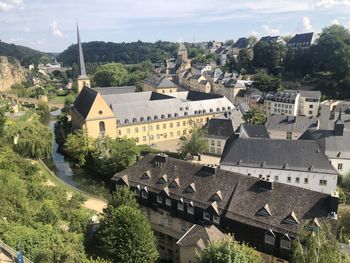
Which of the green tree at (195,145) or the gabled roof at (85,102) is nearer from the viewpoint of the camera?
the green tree at (195,145)

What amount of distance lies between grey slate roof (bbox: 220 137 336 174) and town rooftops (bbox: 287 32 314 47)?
87.9 metres

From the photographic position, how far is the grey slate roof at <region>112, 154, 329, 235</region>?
21906 mm

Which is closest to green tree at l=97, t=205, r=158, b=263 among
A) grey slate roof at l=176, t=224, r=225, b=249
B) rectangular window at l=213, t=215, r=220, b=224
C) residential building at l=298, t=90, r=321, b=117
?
grey slate roof at l=176, t=224, r=225, b=249

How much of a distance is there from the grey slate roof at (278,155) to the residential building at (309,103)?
1467 inches

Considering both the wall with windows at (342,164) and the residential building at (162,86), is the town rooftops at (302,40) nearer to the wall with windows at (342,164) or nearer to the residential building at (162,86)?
the residential building at (162,86)

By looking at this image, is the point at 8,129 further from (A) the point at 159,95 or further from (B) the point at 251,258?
(B) the point at 251,258

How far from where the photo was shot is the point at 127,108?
57.5m

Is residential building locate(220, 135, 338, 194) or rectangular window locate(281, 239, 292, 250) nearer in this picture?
rectangular window locate(281, 239, 292, 250)

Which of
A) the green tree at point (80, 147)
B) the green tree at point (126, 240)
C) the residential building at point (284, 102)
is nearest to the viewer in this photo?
the green tree at point (126, 240)

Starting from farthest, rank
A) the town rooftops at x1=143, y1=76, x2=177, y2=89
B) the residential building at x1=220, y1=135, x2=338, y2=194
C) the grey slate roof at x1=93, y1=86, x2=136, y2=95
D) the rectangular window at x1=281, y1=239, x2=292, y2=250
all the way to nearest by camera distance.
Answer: the town rooftops at x1=143, y1=76, x2=177, y2=89 < the grey slate roof at x1=93, y1=86, x2=136, y2=95 < the residential building at x1=220, y1=135, x2=338, y2=194 < the rectangular window at x1=281, y1=239, x2=292, y2=250

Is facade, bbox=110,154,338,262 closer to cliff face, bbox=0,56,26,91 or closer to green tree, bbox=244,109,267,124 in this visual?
green tree, bbox=244,109,267,124

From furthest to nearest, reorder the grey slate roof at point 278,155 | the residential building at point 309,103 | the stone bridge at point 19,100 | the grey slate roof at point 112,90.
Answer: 1. the stone bridge at point 19,100
2. the grey slate roof at point 112,90
3. the residential building at point 309,103
4. the grey slate roof at point 278,155

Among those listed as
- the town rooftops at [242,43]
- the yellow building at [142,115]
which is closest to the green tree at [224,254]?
the yellow building at [142,115]

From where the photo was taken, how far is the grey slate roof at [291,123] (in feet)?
173
